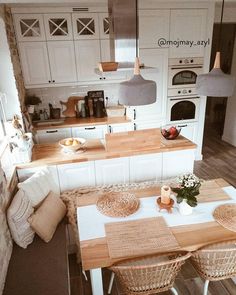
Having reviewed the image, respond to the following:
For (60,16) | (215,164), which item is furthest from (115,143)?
(215,164)

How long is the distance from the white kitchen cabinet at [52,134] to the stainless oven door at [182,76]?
1799 millimetres

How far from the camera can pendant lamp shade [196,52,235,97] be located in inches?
67.3

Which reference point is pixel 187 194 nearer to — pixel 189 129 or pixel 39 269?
pixel 39 269

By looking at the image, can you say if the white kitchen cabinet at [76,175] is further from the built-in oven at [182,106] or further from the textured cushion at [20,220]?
the built-in oven at [182,106]

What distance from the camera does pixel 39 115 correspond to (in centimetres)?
405

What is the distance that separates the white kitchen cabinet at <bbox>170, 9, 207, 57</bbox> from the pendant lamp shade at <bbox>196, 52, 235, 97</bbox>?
88.6 inches

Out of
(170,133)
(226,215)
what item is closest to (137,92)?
(226,215)

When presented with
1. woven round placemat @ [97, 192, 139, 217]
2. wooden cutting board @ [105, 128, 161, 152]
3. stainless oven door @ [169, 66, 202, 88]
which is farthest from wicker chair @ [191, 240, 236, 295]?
stainless oven door @ [169, 66, 202, 88]

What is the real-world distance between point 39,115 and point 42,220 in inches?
92.4

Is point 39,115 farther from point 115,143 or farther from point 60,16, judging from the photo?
point 115,143

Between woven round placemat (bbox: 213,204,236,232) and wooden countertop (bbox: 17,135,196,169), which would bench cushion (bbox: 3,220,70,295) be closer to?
wooden countertop (bbox: 17,135,196,169)

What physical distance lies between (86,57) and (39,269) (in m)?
3.01

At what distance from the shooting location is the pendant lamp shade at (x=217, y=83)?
1709 millimetres

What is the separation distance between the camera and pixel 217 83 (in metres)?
1.72
